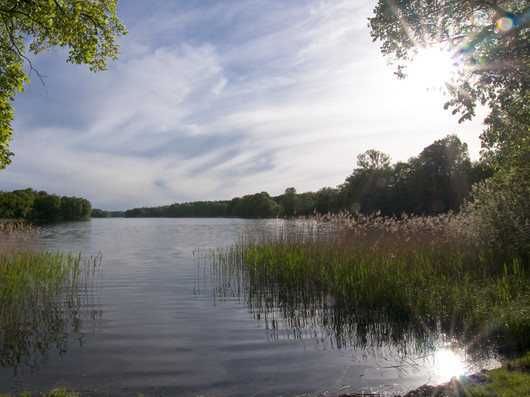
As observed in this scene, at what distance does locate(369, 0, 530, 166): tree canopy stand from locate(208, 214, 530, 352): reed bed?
3775 millimetres

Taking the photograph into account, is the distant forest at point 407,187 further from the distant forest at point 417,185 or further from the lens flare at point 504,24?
the lens flare at point 504,24

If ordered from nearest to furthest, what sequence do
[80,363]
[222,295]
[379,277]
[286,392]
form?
1. [286,392]
2. [80,363]
3. [379,277]
4. [222,295]

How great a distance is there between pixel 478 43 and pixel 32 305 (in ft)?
39.0

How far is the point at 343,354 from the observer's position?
590 centimetres

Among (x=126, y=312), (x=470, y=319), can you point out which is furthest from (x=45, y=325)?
(x=470, y=319)

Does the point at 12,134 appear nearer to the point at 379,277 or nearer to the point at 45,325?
the point at 45,325

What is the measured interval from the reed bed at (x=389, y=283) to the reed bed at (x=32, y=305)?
420cm

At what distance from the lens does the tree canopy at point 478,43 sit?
8680 millimetres

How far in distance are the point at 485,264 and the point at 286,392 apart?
710 cm

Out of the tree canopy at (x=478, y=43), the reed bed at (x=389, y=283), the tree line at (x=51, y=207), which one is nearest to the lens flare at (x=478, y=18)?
the tree canopy at (x=478, y=43)

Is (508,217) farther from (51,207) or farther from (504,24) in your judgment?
(51,207)

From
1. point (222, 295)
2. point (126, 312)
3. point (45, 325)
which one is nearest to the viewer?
point (45, 325)

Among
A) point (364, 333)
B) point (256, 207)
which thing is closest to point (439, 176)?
point (364, 333)

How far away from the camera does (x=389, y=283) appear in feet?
25.5
